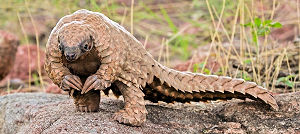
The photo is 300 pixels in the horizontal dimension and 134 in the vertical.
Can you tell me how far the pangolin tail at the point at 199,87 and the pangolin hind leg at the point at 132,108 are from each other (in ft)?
1.13

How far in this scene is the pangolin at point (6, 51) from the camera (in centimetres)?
682

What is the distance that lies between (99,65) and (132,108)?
1.25 ft

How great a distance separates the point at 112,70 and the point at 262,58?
10.8 feet

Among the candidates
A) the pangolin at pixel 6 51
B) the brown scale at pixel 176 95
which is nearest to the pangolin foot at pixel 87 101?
the brown scale at pixel 176 95

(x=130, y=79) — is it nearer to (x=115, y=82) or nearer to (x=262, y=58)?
(x=115, y=82)

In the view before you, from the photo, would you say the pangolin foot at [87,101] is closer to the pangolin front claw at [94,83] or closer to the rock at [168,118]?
the rock at [168,118]

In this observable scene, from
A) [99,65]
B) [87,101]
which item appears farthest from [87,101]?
[99,65]

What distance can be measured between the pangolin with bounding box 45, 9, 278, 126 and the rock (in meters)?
0.16

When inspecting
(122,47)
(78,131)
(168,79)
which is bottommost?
(78,131)

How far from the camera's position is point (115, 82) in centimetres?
314

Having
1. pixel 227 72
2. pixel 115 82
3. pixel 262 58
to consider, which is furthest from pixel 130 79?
pixel 262 58

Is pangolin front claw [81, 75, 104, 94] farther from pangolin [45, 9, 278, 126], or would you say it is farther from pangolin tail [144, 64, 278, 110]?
pangolin tail [144, 64, 278, 110]

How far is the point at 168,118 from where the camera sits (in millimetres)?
3494

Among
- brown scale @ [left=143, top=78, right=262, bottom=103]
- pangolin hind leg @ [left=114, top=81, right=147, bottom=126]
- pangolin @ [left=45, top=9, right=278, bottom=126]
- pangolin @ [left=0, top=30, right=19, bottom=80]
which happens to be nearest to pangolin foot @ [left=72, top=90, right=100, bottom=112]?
Result: pangolin @ [left=45, top=9, right=278, bottom=126]
